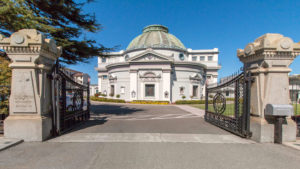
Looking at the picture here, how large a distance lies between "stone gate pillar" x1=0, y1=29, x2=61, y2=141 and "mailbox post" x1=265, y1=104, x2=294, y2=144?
26.7 ft

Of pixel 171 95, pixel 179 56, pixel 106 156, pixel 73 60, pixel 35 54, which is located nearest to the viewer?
pixel 106 156

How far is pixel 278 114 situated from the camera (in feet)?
15.4

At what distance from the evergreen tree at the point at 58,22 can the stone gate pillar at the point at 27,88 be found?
6.80ft

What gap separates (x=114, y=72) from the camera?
110 ft

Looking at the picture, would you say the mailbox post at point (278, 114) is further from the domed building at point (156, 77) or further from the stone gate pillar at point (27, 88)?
the domed building at point (156, 77)

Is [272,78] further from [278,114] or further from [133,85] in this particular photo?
[133,85]

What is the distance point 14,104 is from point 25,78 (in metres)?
1.01

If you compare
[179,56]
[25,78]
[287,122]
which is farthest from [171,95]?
[25,78]

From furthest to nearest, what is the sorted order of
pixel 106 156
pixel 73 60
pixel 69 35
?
1. pixel 73 60
2. pixel 69 35
3. pixel 106 156

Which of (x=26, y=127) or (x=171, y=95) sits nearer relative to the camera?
(x=26, y=127)

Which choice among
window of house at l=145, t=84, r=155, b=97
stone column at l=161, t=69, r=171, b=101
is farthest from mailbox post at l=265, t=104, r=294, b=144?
window of house at l=145, t=84, r=155, b=97

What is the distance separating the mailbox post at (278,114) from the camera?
471cm

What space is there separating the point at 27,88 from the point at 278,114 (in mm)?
8826

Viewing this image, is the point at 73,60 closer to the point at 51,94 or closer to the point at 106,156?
the point at 51,94
